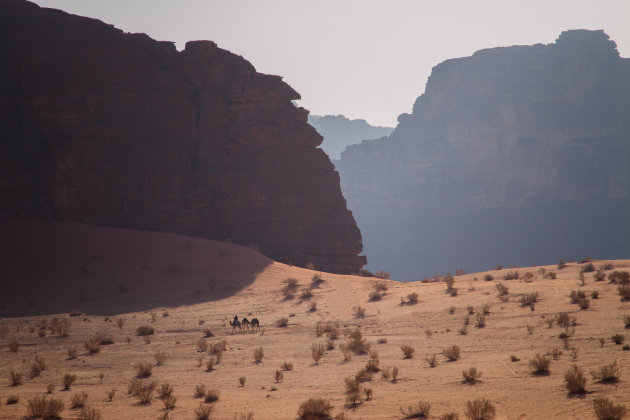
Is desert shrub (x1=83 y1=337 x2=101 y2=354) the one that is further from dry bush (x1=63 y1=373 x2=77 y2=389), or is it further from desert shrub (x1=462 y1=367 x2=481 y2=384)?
desert shrub (x1=462 y1=367 x2=481 y2=384)

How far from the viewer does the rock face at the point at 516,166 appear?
94.2 metres

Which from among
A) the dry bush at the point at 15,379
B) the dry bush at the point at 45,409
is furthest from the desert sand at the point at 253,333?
the dry bush at the point at 45,409

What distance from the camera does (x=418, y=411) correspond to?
282 inches

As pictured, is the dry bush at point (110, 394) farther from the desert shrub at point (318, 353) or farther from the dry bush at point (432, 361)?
the dry bush at point (432, 361)

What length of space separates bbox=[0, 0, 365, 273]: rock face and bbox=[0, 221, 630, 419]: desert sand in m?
4.10

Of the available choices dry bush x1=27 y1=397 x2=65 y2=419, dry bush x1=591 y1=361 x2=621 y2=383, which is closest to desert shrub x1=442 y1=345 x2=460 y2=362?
dry bush x1=591 y1=361 x2=621 y2=383

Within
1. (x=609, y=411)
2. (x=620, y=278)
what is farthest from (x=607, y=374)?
(x=620, y=278)

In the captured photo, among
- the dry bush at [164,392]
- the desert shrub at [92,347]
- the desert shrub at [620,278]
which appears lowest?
the dry bush at [164,392]

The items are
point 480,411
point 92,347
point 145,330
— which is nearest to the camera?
point 480,411

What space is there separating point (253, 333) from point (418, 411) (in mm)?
8985

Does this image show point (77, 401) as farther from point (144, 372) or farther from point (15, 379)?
point (15, 379)

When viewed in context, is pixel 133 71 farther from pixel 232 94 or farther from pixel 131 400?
pixel 131 400

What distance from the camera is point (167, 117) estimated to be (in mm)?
34750

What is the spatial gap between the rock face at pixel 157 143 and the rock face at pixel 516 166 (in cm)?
6760
